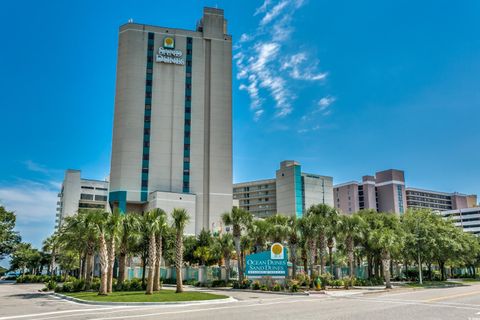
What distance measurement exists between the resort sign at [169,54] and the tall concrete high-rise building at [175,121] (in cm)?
23

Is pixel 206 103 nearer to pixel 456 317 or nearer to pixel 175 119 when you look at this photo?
pixel 175 119

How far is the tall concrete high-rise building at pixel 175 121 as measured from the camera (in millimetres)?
90250

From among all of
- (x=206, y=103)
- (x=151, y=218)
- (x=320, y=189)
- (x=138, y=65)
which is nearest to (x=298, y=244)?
(x=151, y=218)

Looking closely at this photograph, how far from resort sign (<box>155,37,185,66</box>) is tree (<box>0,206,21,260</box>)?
Answer: 47842 mm

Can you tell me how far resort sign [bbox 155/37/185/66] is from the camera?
9644cm

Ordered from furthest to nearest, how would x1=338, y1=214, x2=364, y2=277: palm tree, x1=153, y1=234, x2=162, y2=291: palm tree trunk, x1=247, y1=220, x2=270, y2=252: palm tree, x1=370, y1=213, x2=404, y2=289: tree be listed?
1. x1=247, y1=220, x2=270, y2=252: palm tree
2. x1=338, y1=214, x2=364, y2=277: palm tree
3. x1=370, y1=213, x2=404, y2=289: tree
4. x1=153, y1=234, x2=162, y2=291: palm tree trunk

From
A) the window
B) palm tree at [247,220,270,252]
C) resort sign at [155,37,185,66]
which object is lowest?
palm tree at [247,220,270,252]

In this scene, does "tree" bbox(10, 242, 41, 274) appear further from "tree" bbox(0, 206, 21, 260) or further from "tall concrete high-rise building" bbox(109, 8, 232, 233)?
"tall concrete high-rise building" bbox(109, 8, 232, 233)

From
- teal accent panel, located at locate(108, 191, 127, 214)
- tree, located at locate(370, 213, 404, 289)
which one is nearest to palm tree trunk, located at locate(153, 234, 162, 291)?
tree, located at locate(370, 213, 404, 289)

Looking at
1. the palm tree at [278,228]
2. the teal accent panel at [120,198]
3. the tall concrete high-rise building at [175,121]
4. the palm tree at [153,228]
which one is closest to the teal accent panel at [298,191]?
the tall concrete high-rise building at [175,121]

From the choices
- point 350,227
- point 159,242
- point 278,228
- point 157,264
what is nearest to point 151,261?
point 159,242

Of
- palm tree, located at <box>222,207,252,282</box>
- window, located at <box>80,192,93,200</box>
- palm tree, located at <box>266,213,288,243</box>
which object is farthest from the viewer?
window, located at <box>80,192,93,200</box>

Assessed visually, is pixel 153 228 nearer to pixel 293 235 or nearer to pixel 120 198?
pixel 293 235

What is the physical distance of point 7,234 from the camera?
65.8 m
